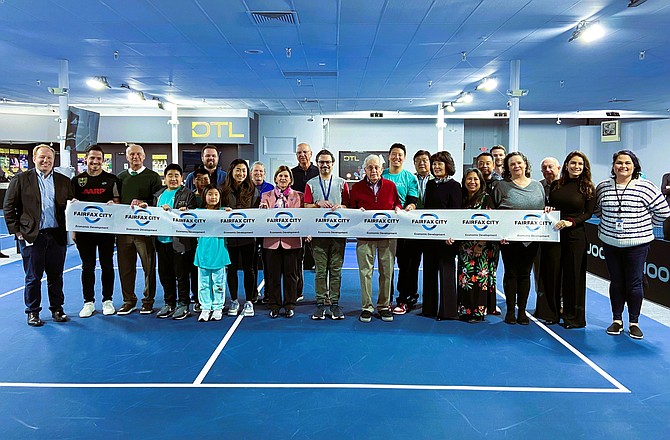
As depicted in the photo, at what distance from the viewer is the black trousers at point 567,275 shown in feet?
14.5

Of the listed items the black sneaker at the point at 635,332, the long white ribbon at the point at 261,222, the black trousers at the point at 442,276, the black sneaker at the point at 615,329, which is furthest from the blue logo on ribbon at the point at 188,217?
the black sneaker at the point at 635,332

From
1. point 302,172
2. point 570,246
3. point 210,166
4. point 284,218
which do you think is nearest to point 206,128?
point 302,172

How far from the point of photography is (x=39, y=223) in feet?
14.5

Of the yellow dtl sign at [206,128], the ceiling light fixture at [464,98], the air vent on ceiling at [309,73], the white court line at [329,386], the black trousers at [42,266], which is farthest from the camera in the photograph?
the yellow dtl sign at [206,128]

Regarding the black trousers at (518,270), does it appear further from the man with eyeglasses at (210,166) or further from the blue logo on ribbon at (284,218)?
the man with eyeglasses at (210,166)

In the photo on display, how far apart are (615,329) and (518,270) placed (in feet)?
3.09

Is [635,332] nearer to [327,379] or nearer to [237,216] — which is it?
[327,379]

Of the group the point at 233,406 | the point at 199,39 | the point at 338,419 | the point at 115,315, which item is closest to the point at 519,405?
the point at 338,419

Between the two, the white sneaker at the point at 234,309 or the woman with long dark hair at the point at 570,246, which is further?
the white sneaker at the point at 234,309

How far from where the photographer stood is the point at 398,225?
4.69 m

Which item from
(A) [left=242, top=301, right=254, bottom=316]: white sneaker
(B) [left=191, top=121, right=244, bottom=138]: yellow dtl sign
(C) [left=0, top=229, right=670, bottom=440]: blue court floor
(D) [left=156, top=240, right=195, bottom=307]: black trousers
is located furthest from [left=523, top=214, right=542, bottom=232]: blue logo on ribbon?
(B) [left=191, top=121, right=244, bottom=138]: yellow dtl sign

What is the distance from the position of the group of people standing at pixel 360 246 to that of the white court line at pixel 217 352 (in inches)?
10.0

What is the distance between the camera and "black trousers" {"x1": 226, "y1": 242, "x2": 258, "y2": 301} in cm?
481

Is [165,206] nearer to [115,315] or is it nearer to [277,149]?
[115,315]
